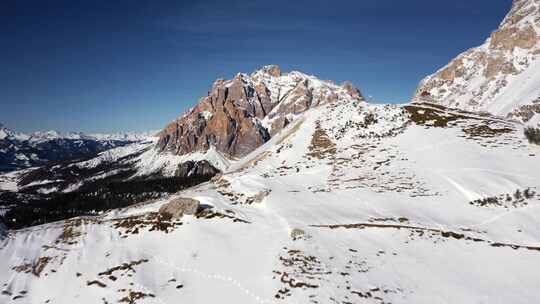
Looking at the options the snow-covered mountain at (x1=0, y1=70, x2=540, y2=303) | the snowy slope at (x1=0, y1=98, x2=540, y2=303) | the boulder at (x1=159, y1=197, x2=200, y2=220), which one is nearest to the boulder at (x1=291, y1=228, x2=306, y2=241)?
the snowy slope at (x1=0, y1=98, x2=540, y2=303)

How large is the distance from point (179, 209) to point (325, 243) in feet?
52.4

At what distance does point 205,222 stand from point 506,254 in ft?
82.9

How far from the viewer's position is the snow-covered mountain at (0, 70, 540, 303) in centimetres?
1984

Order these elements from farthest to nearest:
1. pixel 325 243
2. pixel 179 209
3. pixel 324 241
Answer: pixel 179 209 → pixel 324 241 → pixel 325 243

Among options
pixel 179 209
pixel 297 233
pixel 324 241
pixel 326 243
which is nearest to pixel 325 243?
pixel 326 243

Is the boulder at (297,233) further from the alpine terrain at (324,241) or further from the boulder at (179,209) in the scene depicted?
the boulder at (179,209)

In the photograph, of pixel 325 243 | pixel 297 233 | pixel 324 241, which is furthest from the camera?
pixel 297 233

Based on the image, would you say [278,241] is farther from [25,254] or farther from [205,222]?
[25,254]

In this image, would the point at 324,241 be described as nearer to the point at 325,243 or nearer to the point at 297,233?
the point at 325,243

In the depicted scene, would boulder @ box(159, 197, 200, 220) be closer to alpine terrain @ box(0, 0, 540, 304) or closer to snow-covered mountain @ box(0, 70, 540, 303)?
alpine terrain @ box(0, 0, 540, 304)

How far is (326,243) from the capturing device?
25.5 metres

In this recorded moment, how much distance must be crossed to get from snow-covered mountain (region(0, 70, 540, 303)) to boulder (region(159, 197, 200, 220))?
1.61ft

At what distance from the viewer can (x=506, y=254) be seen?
23.0 meters

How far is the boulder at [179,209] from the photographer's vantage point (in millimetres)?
32375
